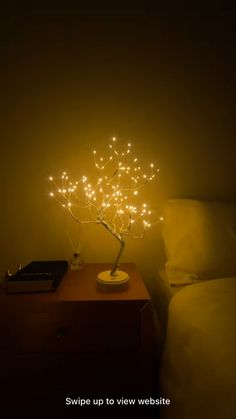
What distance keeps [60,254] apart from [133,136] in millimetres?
766

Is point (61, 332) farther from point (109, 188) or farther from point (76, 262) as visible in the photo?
point (109, 188)

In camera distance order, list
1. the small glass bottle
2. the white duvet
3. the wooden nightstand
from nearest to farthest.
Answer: the white duvet → the wooden nightstand → the small glass bottle

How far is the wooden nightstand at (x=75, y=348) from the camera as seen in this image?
3.12 ft

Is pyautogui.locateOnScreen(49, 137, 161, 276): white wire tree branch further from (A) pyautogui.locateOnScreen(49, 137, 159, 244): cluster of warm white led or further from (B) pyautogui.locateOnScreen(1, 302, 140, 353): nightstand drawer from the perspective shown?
(B) pyautogui.locateOnScreen(1, 302, 140, 353): nightstand drawer

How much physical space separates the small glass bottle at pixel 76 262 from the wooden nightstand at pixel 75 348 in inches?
14.0

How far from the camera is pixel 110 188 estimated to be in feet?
4.64

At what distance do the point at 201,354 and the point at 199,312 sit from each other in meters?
0.15

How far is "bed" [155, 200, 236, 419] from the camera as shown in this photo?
2.21 ft

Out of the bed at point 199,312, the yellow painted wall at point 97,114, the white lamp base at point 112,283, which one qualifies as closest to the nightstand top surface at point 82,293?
the white lamp base at point 112,283

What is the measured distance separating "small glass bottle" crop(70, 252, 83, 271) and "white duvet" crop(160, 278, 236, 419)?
0.50 m

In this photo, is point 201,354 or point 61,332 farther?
point 61,332

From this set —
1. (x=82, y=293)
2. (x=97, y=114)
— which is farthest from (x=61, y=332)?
(x=97, y=114)

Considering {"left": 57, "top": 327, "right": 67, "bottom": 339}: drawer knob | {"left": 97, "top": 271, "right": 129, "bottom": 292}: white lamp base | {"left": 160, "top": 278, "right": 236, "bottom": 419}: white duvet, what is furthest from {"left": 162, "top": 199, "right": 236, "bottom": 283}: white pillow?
{"left": 57, "top": 327, "right": 67, "bottom": 339}: drawer knob

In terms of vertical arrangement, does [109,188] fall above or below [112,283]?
above
